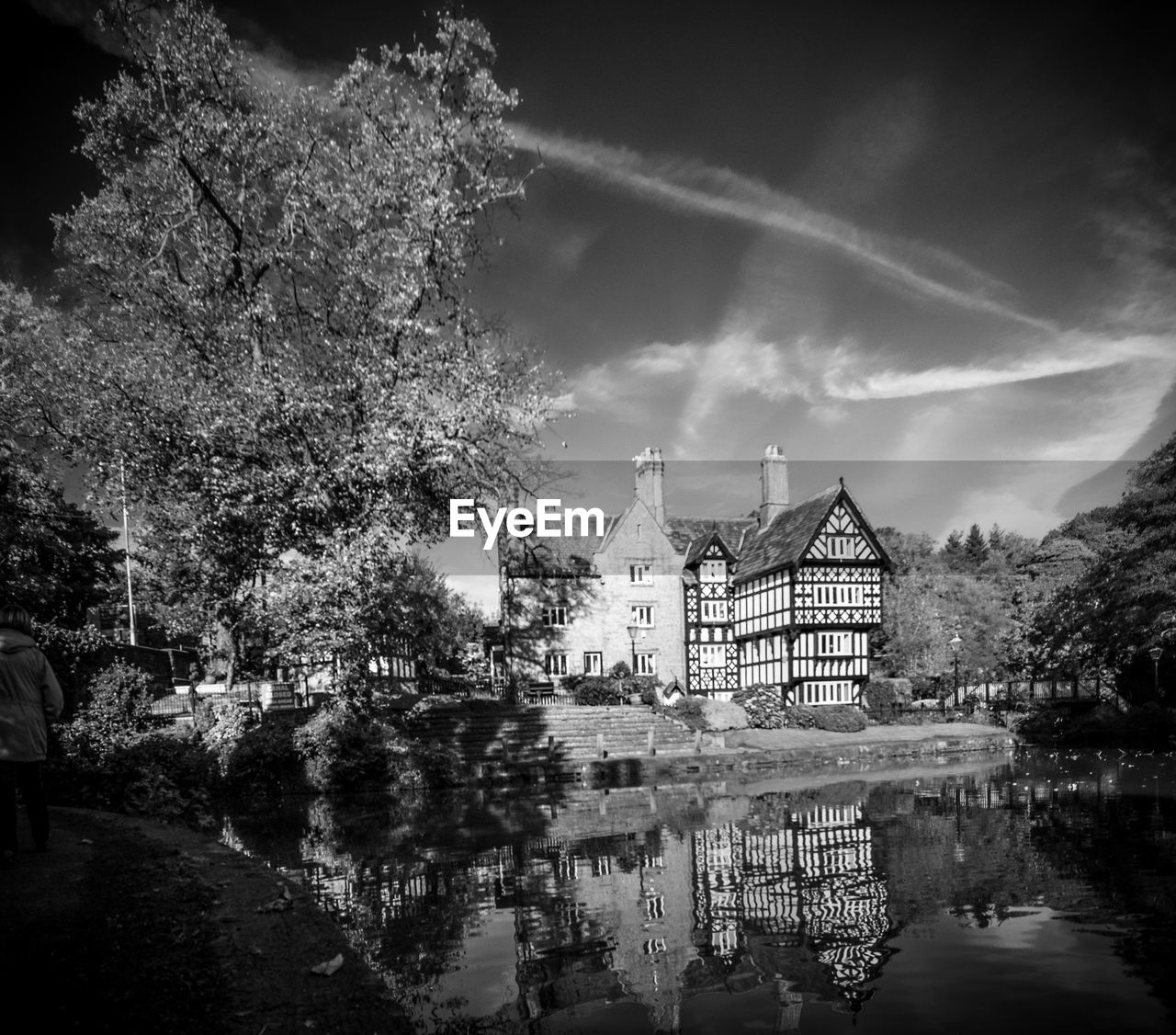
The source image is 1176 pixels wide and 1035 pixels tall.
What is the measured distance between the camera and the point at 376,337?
70.9 ft

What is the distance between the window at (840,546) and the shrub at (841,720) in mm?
9360

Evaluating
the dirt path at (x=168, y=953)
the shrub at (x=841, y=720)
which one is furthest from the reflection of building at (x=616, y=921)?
the shrub at (x=841, y=720)

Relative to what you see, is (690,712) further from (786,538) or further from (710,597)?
(710,597)

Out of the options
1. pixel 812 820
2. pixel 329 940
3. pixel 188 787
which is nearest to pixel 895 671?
pixel 812 820

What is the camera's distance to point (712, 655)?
4878 cm

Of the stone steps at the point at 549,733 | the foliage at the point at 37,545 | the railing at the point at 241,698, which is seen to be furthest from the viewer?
the stone steps at the point at 549,733

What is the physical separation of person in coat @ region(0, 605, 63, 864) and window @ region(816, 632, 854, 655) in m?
39.0

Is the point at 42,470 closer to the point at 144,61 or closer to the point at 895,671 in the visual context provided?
the point at 144,61

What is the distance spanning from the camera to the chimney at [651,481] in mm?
48656

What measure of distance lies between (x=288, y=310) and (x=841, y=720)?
27.5m

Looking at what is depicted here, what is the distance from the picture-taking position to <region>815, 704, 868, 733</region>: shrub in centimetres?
3572

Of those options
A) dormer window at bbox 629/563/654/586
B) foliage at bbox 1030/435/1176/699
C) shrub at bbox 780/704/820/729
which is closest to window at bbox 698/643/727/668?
dormer window at bbox 629/563/654/586

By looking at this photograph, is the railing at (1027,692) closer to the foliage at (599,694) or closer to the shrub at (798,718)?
the shrub at (798,718)

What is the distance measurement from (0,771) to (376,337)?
15814 millimetres
